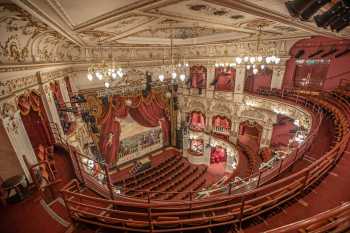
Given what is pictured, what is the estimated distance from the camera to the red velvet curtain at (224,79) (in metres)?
14.7

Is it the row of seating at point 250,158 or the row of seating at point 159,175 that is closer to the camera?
the row of seating at point 250,158

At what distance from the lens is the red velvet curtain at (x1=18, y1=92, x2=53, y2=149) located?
5.73 meters

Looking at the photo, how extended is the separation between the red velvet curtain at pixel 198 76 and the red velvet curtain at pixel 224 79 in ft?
4.07

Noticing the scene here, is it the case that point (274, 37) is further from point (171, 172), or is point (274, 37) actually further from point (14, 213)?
point (14, 213)

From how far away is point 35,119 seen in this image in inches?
258

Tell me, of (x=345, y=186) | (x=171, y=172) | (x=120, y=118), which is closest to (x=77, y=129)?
(x=120, y=118)

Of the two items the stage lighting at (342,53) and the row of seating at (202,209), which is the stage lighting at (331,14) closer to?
the row of seating at (202,209)

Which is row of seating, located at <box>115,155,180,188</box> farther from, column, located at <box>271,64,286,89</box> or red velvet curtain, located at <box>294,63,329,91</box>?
red velvet curtain, located at <box>294,63,329,91</box>

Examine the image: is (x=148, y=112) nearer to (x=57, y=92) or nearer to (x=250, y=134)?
(x=57, y=92)

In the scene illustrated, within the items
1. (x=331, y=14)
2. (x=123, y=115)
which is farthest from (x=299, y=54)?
(x=123, y=115)

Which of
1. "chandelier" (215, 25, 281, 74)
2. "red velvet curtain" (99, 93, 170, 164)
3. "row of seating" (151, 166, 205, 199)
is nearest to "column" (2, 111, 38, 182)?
"red velvet curtain" (99, 93, 170, 164)

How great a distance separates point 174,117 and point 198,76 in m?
4.51

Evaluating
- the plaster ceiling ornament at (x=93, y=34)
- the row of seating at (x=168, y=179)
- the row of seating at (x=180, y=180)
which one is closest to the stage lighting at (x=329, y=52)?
the row of seating at (x=180, y=180)

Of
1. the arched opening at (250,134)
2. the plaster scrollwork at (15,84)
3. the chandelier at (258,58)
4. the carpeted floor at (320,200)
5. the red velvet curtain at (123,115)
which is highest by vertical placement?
the chandelier at (258,58)
